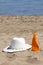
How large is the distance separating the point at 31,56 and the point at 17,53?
1.73ft

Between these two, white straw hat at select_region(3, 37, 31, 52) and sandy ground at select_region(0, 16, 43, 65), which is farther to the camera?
white straw hat at select_region(3, 37, 31, 52)

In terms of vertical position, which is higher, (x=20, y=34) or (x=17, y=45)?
(x=17, y=45)

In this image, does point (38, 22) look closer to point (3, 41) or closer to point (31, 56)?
point (3, 41)

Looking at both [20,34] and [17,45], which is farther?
[20,34]

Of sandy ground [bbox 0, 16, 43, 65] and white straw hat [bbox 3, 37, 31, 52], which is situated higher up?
white straw hat [bbox 3, 37, 31, 52]

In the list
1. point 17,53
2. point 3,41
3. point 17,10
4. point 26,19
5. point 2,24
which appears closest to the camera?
point 17,53

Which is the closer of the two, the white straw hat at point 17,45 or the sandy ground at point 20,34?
the sandy ground at point 20,34

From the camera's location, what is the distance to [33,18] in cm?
1628

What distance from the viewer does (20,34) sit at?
1191 centimetres

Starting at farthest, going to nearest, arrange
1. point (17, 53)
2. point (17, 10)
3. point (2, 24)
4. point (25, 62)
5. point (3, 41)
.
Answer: point (17, 10) < point (2, 24) < point (3, 41) < point (17, 53) < point (25, 62)

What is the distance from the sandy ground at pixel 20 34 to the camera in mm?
7996

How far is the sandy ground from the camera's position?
26.2 ft

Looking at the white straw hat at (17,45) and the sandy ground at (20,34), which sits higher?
the white straw hat at (17,45)

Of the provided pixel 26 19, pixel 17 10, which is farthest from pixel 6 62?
pixel 17 10
